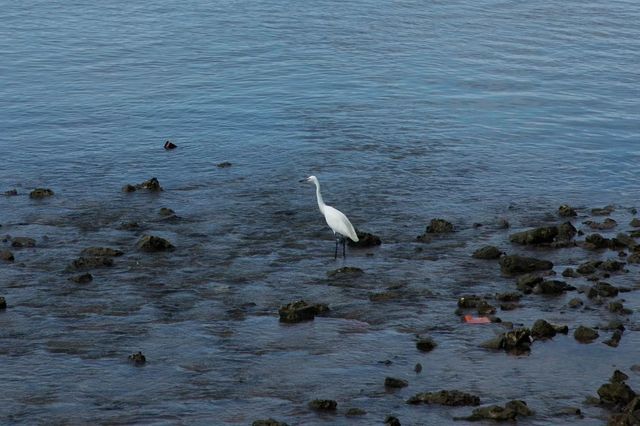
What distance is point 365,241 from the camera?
28.9 m

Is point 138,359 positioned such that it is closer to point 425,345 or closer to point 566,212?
point 425,345

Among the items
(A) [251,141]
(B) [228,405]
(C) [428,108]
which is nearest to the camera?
(B) [228,405]

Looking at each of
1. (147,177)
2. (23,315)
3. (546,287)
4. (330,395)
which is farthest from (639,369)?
(147,177)

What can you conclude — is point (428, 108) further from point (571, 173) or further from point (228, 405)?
point (228, 405)

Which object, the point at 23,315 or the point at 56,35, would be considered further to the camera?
the point at 56,35

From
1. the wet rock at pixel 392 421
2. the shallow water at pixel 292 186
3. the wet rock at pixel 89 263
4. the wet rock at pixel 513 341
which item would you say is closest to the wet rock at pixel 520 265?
the shallow water at pixel 292 186

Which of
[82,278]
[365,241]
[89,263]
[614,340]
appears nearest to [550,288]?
[614,340]

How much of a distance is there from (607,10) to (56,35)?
2812cm

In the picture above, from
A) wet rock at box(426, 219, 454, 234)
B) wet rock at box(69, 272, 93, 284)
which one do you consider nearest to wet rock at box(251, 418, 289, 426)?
wet rock at box(69, 272, 93, 284)

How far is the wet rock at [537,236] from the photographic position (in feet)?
94.4

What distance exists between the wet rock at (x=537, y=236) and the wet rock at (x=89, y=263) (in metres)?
10.3

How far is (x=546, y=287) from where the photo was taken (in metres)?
25.7

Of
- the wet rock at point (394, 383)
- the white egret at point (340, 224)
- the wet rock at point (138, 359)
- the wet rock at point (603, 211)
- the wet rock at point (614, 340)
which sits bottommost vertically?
the wet rock at point (138, 359)

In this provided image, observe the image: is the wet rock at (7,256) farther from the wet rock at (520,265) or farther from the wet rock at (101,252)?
the wet rock at (520,265)
